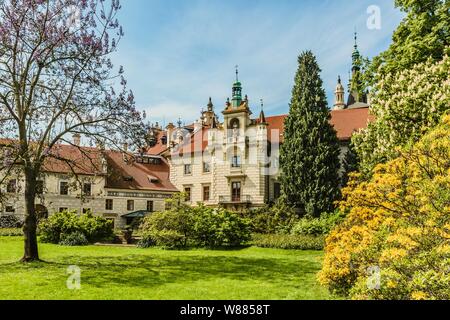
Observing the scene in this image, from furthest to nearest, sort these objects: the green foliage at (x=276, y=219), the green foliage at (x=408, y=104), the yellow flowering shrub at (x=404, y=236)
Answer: the green foliage at (x=276, y=219), the green foliage at (x=408, y=104), the yellow flowering shrub at (x=404, y=236)

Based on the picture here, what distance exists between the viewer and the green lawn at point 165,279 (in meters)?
11.3

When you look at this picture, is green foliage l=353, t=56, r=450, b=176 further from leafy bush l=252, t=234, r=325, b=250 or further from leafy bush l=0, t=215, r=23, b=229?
leafy bush l=0, t=215, r=23, b=229

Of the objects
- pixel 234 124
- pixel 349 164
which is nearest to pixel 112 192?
pixel 234 124

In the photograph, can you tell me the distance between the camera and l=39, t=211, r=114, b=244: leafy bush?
1165 inches

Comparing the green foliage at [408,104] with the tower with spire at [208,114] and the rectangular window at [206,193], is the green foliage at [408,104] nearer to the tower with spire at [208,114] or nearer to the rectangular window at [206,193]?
the rectangular window at [206,193]

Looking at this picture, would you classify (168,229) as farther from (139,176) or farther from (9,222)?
(139,176)

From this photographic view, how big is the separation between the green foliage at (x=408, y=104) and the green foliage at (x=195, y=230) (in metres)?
11.1

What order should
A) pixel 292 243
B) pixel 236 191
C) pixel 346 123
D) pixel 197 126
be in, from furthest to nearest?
pixel 197 126 → pixel 346 123 → pixel 236 191 → pixel 292 243

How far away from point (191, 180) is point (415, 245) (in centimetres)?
4327

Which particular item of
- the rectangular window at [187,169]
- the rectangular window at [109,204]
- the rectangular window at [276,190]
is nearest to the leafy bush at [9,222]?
the rectangular window at [109,204]

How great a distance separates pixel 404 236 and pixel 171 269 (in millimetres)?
9847

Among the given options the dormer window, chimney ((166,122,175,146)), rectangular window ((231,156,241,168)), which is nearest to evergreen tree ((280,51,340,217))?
rectangular window ((231,156,241,168))

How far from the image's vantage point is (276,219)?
36500mm
